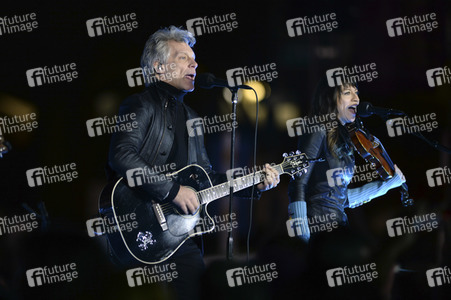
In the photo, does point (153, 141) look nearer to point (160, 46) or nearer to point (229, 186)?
point (229, 186)

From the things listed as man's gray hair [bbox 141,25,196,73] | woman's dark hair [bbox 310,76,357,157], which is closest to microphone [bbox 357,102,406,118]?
woman's dark hair [bbox 310,76,357,157]

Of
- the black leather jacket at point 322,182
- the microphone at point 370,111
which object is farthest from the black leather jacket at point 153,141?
the microphone at point 370,111

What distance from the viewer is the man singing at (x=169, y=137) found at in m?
3.20

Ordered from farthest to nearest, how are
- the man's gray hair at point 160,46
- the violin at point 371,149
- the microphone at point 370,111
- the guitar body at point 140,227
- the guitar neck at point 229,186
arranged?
the microphone at point 370,111 < the violin at point 371,149 < the man's gray hair at point 160,46 < the guitar neck at point 229,186 < the guitar body at point 140,227

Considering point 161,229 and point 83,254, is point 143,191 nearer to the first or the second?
point 161,229

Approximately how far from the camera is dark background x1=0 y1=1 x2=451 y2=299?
3773 millimetres

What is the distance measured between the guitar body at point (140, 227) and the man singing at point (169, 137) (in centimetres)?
6

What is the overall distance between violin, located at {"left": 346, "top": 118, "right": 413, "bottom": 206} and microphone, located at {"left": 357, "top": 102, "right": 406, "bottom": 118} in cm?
8

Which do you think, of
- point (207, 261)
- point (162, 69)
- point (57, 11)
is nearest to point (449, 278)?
point (207, 261)

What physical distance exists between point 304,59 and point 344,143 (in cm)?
87

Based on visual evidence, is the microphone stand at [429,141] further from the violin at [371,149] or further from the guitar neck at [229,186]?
the guitar neck at [229,186]

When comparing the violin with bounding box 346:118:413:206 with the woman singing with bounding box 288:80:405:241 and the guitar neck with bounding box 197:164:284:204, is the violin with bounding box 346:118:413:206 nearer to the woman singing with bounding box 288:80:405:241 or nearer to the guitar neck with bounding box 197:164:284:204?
the woman singing with bounding box 288:80:405:241

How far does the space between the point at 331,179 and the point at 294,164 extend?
32 centimetres

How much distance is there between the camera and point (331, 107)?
12.9 ft
